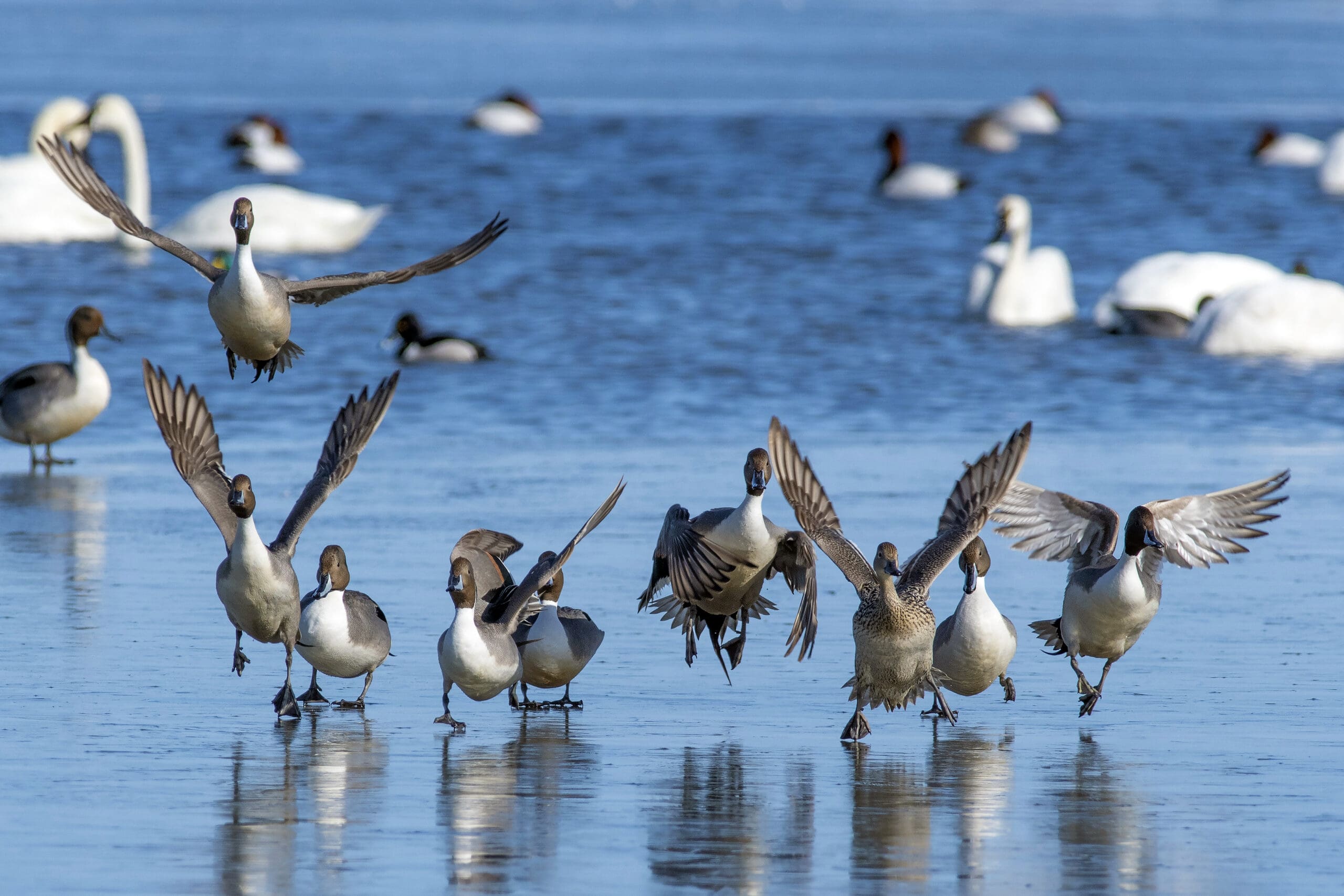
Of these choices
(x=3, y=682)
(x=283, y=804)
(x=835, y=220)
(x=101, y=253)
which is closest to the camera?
(x=283, y=804)

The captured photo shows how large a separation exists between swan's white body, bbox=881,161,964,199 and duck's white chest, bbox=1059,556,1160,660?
21.8 metres

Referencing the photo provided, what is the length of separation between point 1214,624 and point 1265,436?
535 centimetres

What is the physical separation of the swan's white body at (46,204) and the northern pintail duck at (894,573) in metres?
17.2

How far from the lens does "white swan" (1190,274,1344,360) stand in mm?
17672

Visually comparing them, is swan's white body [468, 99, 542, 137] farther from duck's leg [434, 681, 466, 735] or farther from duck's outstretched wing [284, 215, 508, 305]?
duck's leg [434, 681, 466, 735]

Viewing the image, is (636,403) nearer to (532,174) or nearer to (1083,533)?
(1083,533)

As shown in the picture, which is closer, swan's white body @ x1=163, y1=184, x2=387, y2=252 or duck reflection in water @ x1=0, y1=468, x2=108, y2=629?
duck reflection in water @ x1=0, y1=468, x2=108, y2=629

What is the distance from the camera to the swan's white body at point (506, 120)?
35.6 m

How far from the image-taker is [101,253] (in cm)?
2433

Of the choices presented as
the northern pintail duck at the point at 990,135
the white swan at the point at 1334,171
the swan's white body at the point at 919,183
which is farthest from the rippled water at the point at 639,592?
the northern pintail duck at the point at 990,135

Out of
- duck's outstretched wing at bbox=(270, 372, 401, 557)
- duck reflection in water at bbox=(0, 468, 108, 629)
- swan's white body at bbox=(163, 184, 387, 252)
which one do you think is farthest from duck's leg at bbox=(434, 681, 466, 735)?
swan's white body at bbox=(163, 184, 387, 252)

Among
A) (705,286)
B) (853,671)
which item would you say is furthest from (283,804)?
(705,286)

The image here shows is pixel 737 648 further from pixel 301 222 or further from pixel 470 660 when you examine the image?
pixel 301 222

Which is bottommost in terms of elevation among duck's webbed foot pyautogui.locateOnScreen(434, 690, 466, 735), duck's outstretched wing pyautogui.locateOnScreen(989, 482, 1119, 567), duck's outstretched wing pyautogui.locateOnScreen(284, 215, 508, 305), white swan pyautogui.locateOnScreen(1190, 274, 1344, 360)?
duck's webbed foot pyautogui.locateOnScreen(434, 690, 466, 735)
